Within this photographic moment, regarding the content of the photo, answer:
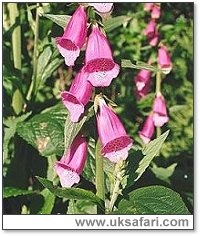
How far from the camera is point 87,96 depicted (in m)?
1.04

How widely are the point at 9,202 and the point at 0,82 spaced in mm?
327

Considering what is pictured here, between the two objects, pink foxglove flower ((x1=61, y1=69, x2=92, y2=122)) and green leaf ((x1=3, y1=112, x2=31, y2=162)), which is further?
green leaf ((x1=3, y1=112, x2=31, y2=162))

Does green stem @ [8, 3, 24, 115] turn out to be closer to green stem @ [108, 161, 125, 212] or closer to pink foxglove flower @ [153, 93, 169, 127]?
pink foxglove flower @ [153, 93, 169, 127]

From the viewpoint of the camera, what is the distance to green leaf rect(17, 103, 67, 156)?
136 centimetres

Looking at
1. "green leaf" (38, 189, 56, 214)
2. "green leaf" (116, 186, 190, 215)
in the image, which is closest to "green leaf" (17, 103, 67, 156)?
"green leaf" (38, 189, 56, 214)

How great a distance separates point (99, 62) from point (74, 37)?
0.06 m

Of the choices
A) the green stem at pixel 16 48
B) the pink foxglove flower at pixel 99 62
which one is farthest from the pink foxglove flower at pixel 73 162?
the green stem at pixel 16 48

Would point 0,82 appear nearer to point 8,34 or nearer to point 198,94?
point 8,34

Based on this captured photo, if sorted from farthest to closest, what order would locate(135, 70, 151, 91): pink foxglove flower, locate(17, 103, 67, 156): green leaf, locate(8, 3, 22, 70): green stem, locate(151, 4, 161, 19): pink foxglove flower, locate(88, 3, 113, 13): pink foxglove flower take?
1. locate(135, 70, 151, 91): pink foxglove flower
2. locate(151, 4, 161, 19): pink foxglove flower
3. locate(8, 3, 22, 70): green stem
4. locate(17, 103, 67, 156): green leaf
5. locate(88, 3, 113, 13): pink foxglove flower

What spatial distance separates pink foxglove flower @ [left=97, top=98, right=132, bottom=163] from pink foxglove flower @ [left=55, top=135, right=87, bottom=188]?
0.20 ft

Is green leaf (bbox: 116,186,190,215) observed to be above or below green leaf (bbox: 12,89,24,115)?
below

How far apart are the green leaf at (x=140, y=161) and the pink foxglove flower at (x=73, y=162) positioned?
99mm
